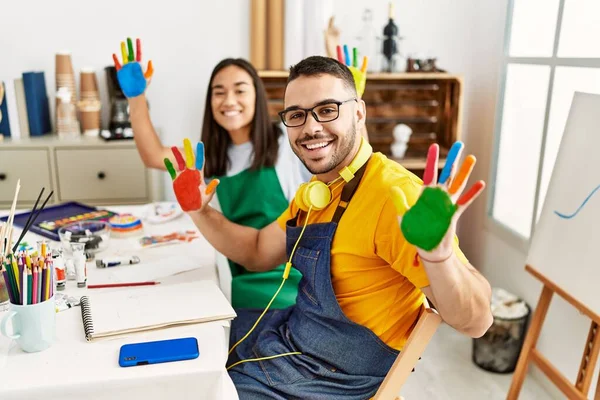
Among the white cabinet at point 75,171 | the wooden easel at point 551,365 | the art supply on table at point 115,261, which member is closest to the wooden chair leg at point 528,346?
the wooden easel at point 551,365

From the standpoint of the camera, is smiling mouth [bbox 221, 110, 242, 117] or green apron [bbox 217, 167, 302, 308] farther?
smiling mouth [bbox 221, 110, 242, 117]

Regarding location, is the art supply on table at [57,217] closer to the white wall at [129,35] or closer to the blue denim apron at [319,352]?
the blue denim apron at [319,352]

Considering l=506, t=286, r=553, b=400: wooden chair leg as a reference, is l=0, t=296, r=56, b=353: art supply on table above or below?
above

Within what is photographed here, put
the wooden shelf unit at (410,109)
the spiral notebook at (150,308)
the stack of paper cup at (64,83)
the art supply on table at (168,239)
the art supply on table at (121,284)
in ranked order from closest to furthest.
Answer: the spiral notebook at (150,308), the art supply on table at (121,284), the art supply on table at (168,239), the stack of paper cup at (64,83), the wooden shelf unit at (410,109)

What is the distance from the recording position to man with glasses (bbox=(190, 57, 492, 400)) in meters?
1.25

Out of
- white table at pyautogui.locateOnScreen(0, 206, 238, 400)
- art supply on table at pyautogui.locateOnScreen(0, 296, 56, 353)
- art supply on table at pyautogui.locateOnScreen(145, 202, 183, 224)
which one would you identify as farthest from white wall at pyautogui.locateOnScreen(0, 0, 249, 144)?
art supply on table at pyautogui.locateOnScreen(0, 296, 56, 353)

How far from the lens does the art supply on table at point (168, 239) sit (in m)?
1.73

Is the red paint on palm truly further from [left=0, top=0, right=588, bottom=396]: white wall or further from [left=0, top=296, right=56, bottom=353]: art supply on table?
[left=0, top=0, right=588, bottom=396]: white wall

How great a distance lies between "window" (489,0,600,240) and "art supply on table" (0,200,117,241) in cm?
181

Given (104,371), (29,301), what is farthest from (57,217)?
(104,371)

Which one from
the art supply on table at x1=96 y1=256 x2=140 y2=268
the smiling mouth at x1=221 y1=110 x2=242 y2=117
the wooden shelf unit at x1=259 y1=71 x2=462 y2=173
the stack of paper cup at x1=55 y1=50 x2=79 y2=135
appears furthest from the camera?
the wooden shelf unit at x1=259 y1=71 x2=462 y2=173

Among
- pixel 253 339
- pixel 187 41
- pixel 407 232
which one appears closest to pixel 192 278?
pixel 253 339

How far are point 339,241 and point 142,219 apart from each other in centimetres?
95

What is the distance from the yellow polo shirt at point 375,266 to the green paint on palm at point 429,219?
0.22 metres
